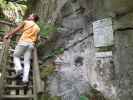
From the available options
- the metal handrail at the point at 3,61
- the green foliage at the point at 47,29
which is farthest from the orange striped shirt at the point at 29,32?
the green foliage at the point at 47,29

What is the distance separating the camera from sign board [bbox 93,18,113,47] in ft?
24.3

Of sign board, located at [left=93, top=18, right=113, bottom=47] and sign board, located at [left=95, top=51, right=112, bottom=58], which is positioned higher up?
sign board, located at [left=93, top=18, right=113, bottom=47]

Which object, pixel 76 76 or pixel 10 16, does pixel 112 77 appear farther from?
pixel 10 16

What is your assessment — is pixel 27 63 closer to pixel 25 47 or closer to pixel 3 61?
pixel 25 47

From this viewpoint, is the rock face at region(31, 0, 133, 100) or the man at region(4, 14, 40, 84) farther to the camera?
the man at region(4, 14, 40, 84)

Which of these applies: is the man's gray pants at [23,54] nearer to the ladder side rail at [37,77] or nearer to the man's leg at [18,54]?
the man's leg at [18,54]

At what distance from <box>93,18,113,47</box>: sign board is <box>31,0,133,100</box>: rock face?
0.13 metres

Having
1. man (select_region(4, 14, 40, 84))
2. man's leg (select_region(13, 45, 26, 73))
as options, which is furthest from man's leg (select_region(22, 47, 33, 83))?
man's leg (select_region(13, 45, 26, 73))

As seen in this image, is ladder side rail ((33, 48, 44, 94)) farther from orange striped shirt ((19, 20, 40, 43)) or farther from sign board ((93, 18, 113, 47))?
sign board ((93, 18, 113, 47))

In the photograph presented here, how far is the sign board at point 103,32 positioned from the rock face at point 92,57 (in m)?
0.13

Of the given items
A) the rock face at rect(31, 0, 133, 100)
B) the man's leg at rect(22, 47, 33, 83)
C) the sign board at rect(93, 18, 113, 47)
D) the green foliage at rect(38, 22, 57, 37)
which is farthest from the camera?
the green foliage at rect(38, 22, 57, 37)

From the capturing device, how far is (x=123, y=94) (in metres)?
6.81

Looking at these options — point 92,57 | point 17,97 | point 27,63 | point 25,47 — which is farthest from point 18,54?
point 92,57

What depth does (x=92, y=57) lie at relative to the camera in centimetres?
758
